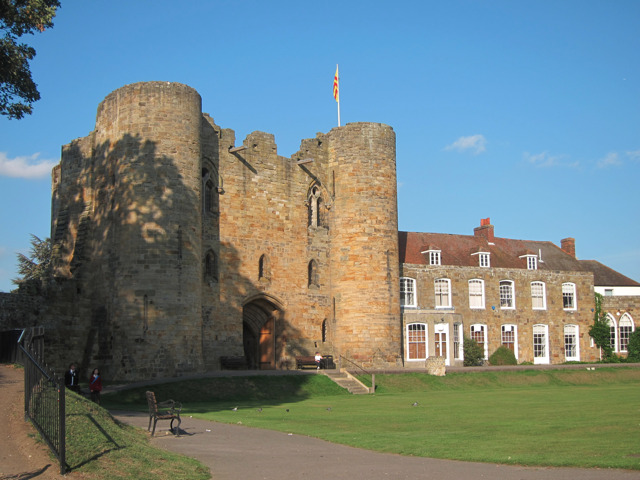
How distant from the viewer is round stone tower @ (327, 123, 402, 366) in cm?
3488

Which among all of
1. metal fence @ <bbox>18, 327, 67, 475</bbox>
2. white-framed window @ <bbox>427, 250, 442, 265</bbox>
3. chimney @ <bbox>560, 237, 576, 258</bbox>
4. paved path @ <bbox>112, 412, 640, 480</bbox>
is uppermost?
chimney @ <bbox>560, 237, 576, 258</bbox>

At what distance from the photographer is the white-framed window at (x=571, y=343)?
45.2 meters

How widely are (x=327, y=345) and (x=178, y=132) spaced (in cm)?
1267

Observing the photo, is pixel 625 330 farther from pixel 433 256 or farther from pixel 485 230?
pixel 433 256

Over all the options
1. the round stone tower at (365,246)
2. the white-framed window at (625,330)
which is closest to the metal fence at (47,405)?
the round stone tower at (365,246)

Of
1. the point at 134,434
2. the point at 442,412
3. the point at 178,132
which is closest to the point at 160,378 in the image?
the point at 178,132

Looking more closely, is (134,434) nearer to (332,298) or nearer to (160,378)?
(160,378)

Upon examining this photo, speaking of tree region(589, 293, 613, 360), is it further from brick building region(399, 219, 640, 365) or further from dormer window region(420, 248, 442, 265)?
dormer window region(420, 248, 442, 265)

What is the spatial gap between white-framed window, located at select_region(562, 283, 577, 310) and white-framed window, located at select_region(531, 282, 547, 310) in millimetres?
1771

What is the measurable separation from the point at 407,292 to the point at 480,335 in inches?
215

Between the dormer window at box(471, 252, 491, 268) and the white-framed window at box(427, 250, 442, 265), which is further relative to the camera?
the dormer window at box(471, 252, 491, 268)

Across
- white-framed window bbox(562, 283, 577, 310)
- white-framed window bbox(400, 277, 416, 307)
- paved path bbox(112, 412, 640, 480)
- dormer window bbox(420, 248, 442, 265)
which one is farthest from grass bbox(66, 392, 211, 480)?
white-framed window bbox(562, 283, 577, 310)

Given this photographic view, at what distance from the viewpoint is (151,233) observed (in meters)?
29.3

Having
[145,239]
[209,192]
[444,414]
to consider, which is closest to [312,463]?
[444,414]
